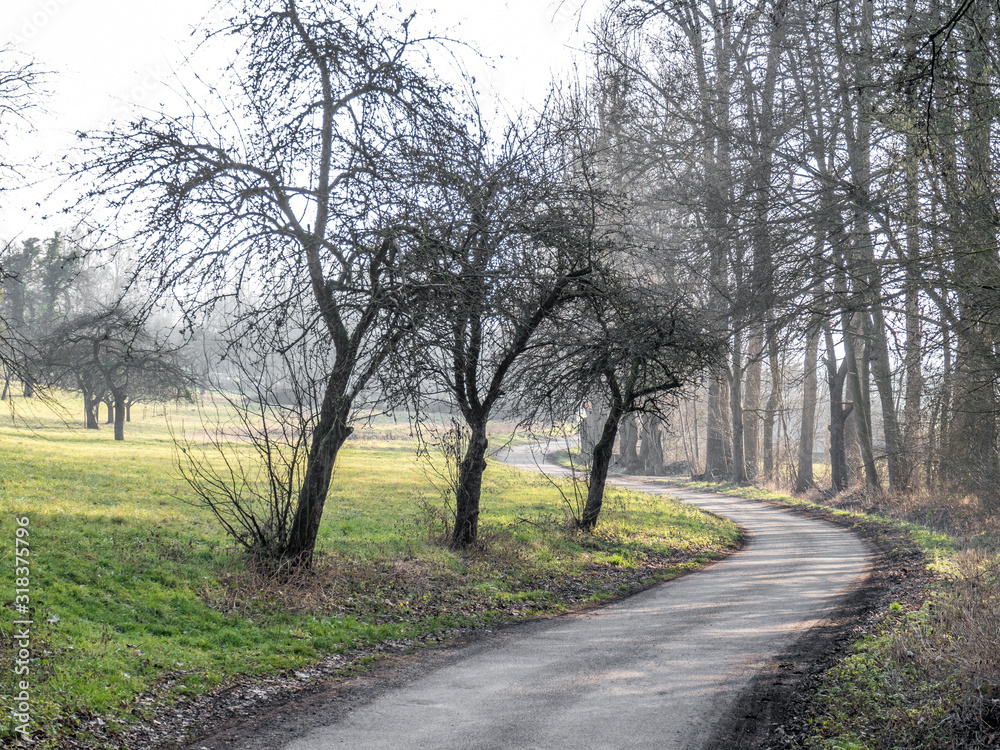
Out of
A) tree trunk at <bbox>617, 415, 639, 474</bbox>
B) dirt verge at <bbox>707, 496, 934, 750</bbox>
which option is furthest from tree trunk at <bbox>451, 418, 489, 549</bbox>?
tree trunk at <bbox>617, 415, 639, 474</bbox>

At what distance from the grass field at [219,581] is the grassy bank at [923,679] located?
4.52 meters

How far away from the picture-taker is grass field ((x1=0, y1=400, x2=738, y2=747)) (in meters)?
6.88

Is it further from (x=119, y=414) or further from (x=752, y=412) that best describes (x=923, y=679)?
(x=119, y=414)

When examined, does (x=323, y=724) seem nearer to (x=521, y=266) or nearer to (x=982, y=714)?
(x=982, y=714)

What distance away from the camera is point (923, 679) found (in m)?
6.68

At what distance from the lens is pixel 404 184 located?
1061 centimetres

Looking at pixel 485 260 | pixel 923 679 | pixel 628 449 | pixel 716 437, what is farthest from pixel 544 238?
pixel 628 449

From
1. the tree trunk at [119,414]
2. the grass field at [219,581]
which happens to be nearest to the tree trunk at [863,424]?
the grass field at [219,581]

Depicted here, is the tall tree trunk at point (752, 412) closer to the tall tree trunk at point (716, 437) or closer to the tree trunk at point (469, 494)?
the tall tree trunk at point (716, 437)

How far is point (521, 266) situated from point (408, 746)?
748 cm

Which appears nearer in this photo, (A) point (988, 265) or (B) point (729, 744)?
(B) point (729, 744)

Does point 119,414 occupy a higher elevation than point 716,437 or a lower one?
higher

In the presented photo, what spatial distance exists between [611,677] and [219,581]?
209 inches

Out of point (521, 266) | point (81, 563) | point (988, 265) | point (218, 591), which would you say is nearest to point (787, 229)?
point (988, 265)
